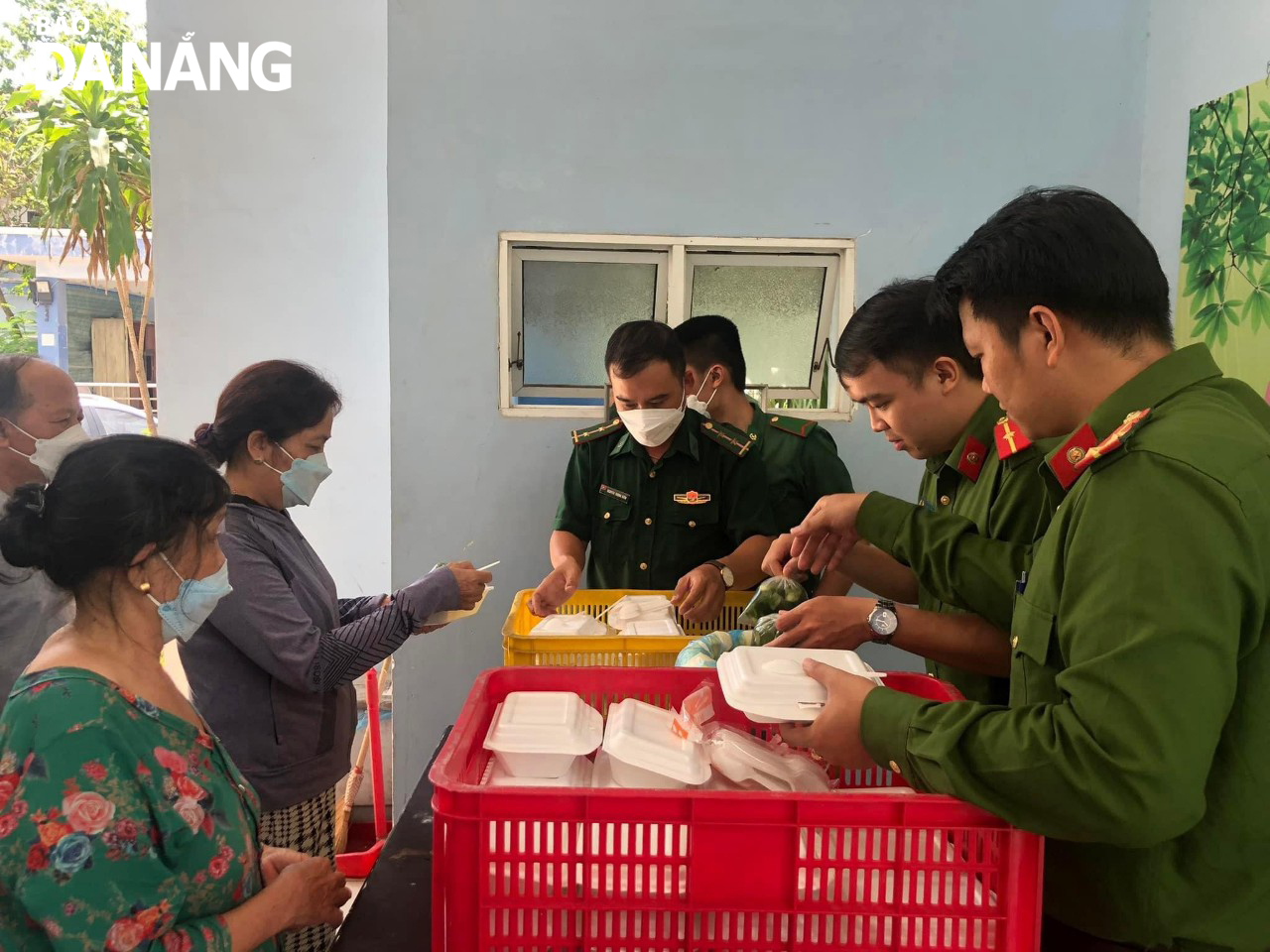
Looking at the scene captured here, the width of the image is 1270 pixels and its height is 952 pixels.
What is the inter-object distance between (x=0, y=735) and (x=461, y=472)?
196 centimetres

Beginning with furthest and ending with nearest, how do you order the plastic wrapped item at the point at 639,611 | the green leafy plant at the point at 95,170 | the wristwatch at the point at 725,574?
the green leafy plant at the point at 95,170, the wristwatch at the point at 725,574, the plastic wrapped item at the point at 639,611

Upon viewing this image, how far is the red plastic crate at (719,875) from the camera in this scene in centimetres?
79

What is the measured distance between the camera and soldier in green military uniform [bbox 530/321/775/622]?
7.36 feet

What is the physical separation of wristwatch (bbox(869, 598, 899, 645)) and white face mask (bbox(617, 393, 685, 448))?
1.08m

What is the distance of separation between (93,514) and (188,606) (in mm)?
188

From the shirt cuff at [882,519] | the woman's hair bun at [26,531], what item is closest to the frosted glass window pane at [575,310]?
the shirt cuff at [882,519]

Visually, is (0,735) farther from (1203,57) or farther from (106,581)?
(1203,57)

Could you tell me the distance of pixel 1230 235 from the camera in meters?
2.23

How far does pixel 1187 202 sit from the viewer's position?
244 centimetres

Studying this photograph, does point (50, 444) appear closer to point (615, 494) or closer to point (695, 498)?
point (615, 494)

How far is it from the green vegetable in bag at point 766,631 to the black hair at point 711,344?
1383 mm

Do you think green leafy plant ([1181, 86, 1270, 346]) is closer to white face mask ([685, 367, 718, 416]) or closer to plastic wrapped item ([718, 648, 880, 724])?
white face mask ([685, 367, 718, 416])

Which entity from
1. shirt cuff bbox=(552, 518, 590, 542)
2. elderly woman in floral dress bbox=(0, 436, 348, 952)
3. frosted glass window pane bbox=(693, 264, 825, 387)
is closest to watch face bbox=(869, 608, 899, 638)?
elderly woman in floral dress bbox=(0, 436, 348, 952)

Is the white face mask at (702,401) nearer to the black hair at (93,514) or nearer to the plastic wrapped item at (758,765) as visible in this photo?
the plastic wrapped item at (758,765)
